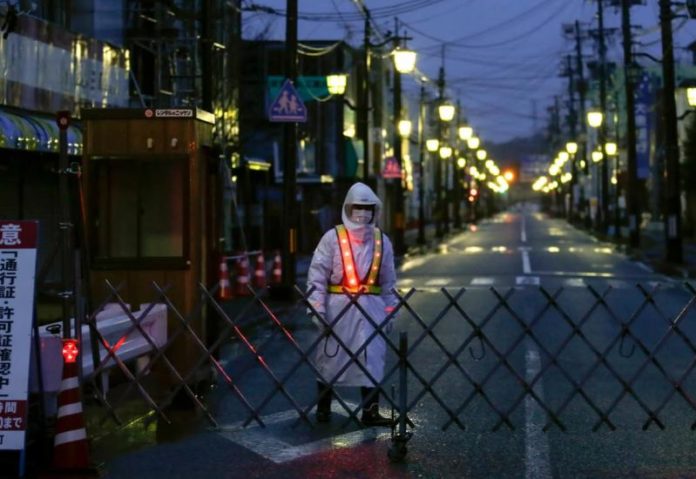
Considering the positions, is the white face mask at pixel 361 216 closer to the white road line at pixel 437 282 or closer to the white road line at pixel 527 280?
the white road line at pixel 527 280

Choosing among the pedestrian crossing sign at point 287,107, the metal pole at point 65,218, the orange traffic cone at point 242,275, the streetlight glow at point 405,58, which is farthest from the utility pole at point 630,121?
the metal pole at point 65,218

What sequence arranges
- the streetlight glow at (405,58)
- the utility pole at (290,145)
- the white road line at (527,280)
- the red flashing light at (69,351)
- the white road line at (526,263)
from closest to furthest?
the red flashing light at (69,351) → the utility pole at (290,145) → the white road line at (527,280) → the white road line at (526,263) → the streetlight glow at (405,58)

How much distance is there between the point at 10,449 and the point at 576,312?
41.4 ft

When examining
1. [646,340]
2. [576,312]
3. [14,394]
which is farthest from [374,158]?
[14,394]

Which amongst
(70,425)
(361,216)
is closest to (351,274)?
(361,216)

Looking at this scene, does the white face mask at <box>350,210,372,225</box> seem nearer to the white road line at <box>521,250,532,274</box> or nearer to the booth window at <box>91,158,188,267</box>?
the booth window at <box>91,158,188,267</box>

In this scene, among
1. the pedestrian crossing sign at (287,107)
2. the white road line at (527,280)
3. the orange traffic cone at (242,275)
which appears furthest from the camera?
the white road line at (527,280)

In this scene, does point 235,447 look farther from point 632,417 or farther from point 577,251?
point 577,251

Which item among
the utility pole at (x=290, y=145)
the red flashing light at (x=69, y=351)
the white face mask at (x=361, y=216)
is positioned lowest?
the red flashing light at (x=69, y=351)

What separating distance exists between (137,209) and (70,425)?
455 cm

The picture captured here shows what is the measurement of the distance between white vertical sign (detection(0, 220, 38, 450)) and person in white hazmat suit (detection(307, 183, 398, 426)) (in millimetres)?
2233

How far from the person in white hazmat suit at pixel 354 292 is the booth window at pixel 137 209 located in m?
2.89

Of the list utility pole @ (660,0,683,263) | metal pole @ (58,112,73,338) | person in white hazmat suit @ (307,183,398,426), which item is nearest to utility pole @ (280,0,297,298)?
person in white hazmat suit @ (307,183,398,426)

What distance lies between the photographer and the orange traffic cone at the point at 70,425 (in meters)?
6.94
